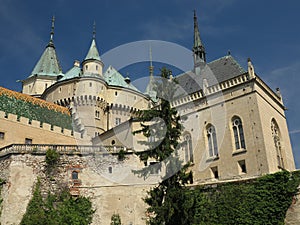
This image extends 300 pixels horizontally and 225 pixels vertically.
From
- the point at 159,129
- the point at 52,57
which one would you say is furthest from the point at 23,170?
the point at 52,57

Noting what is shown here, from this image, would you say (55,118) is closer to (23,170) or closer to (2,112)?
(2,112)

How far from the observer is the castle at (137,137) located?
28.8m

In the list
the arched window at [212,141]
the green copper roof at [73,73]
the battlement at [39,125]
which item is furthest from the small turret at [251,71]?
the green copper roof at [73,73]

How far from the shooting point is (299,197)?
2491 centimetres

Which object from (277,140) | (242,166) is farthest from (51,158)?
(277,140)

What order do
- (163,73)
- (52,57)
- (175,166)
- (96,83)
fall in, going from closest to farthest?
(175,166) → (163,73) → (96,83) → (52,57)

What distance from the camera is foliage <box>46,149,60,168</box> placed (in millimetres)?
29047

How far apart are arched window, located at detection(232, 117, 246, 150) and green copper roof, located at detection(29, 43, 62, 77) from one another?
35.2m

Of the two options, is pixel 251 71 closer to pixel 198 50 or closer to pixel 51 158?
pixel 198 50

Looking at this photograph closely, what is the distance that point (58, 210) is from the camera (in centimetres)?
2675

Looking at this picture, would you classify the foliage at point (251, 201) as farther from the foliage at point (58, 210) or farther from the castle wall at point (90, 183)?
the foliage at point (58, 210)

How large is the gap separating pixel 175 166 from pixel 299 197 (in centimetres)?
1028

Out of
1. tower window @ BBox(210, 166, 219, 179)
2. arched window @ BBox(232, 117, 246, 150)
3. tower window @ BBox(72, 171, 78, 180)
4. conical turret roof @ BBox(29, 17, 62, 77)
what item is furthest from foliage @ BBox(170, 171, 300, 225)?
conical turret roof @ BBox(29, 17, 62, 77)

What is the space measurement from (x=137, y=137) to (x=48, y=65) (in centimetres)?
A: 3001
